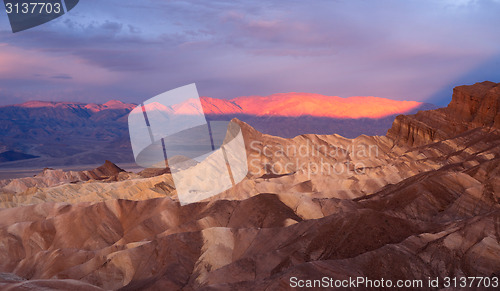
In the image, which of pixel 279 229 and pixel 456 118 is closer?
pixel 279 229

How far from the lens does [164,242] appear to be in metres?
31.7

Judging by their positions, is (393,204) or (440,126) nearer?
(393,204)

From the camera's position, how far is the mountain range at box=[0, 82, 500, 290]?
74.4ft

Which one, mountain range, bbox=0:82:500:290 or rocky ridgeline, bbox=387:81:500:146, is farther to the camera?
rocky ridgeline, bbox=387:81:500:146

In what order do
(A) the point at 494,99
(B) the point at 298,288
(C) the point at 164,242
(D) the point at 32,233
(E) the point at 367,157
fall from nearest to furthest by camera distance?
(B) the point at 298,288 < (C) the point at 164,242 < (D) the point at 32,233 < (A) the point at 494,99 < (E) the point at 367,157

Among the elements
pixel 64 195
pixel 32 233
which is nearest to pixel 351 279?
pixel 32 233

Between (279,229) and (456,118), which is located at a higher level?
(279,229)

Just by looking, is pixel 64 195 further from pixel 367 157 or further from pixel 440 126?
pixel 440 126

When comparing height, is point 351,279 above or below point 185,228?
above

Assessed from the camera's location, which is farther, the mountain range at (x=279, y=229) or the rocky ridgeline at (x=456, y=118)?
the rocky ridgeline at (x=456, y=118)

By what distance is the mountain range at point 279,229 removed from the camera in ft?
74.4

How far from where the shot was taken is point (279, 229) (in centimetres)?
3033

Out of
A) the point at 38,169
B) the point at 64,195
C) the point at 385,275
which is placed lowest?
the point at 38,169

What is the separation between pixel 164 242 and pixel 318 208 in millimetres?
13559
